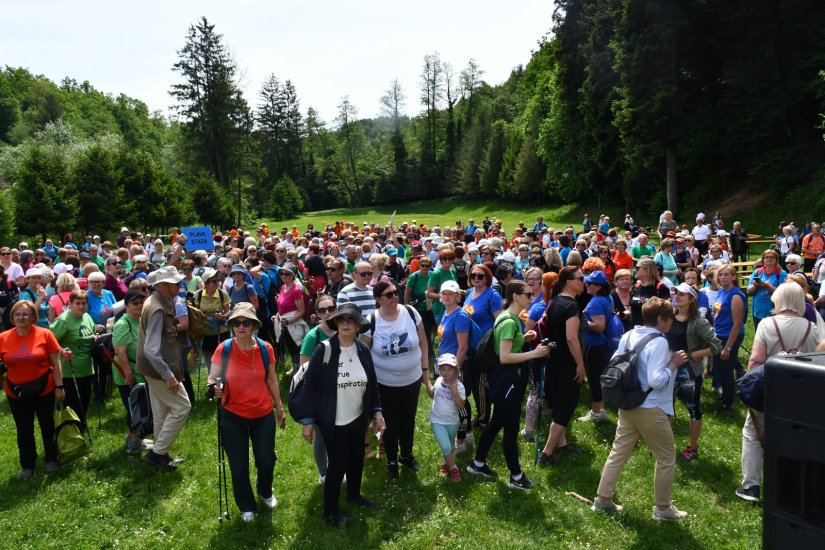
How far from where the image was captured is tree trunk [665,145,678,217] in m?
31.1

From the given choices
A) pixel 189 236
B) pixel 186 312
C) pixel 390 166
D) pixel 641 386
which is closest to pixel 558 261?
pixel 641 386

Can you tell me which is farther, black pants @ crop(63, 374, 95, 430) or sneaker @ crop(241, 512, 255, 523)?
black pants @ crop(63, 374, 95, 430)

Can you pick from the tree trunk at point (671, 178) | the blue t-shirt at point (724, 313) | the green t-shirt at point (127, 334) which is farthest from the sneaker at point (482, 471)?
the tree trunk at point (671, 178)

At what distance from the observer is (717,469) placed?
5.88 metres

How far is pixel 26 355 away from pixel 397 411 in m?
3.63

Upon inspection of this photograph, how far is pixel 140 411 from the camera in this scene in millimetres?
6273

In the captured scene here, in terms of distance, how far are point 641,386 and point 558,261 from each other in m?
4.56

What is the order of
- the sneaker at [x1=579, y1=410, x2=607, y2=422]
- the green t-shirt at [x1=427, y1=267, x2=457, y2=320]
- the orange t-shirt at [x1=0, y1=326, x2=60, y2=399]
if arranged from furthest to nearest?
the green t-shirt at [x1=427, y1=267, x2=457, y2=320], the sneaker at [x1=579, y1=410, x2=607, y2=422], the orange t-shirt at [x1=0, y1=326, x2=60, y2=399]

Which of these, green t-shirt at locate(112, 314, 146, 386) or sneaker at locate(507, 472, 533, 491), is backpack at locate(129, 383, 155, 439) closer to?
green t-shirt at locate(112, 314, 146, 386)

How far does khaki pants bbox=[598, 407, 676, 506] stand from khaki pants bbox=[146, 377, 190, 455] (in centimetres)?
408

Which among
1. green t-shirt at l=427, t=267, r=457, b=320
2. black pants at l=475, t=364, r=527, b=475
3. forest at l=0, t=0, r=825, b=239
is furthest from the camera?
forest at l=0, t=0, r=825, b=239

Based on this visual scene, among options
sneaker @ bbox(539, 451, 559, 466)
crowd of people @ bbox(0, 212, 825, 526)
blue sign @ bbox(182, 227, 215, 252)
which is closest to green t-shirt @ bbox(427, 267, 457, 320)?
crowd of people @ bbox(0, 212, 825, 526)

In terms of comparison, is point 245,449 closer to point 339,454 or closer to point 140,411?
point 339,454

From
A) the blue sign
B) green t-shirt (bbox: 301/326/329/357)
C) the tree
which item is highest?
the tree
